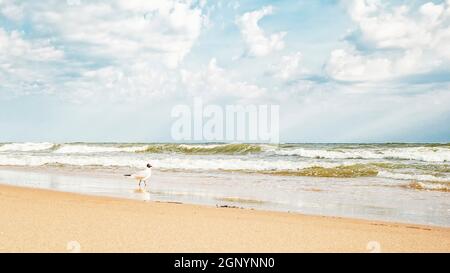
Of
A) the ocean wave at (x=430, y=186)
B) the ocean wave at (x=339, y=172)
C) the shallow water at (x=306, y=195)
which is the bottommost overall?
the shallow water at (x=306, y=195)

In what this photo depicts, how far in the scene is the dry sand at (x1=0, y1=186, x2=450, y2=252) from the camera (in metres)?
6.04

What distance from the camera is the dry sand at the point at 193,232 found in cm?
604

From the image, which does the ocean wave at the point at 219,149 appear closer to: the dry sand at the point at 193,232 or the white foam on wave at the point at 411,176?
the white foam on wave at the point at 411,176

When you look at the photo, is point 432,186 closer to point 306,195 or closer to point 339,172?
point 306,195

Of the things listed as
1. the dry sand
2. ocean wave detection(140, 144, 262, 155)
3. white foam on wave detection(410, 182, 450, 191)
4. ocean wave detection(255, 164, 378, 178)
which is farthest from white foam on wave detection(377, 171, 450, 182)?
ocean wave detection(140, 144, 262, 155)

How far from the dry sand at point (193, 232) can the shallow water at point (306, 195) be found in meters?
1.87

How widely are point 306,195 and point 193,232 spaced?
790cm

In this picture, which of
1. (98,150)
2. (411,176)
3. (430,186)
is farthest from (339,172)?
(98,150)

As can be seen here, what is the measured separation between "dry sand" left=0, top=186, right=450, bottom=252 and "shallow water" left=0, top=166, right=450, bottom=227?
187 centimetres

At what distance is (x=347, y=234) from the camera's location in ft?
24.6

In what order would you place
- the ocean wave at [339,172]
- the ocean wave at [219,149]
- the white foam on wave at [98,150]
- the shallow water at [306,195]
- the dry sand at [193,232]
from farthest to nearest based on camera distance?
the white foam on wave at [98,150]
the ocean wave at [219,149]
the ocean wave at [339,172]
the shallow water at [306,195]
the dry sand at [193,232]

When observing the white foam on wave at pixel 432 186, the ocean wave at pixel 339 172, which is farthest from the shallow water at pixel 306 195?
the ocean wave at pixel 339 172
